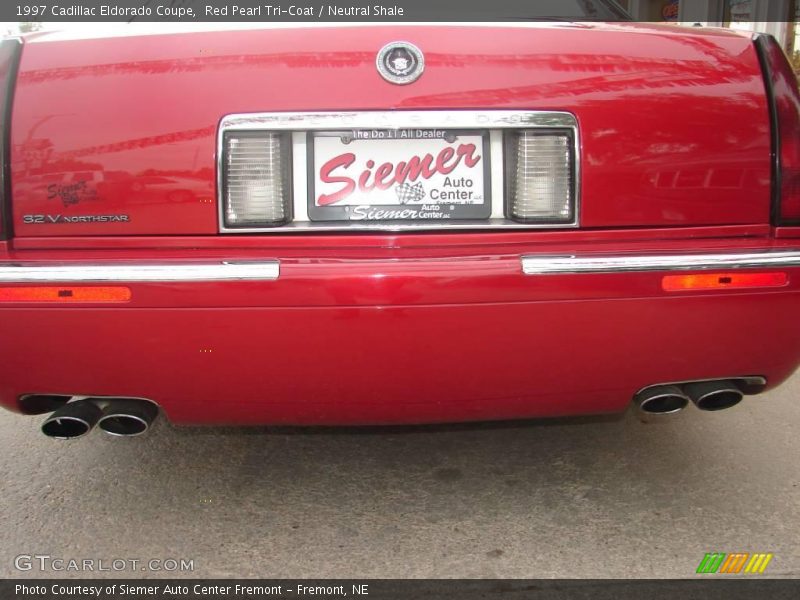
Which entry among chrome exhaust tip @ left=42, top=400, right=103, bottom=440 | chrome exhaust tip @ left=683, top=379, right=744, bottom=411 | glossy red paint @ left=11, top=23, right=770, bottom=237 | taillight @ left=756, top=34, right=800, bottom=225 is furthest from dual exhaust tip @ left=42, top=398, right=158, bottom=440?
taillight @ left=756, top=34, right=800, bottom=225

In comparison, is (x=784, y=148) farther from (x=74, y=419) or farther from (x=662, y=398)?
(x=74, y=419)

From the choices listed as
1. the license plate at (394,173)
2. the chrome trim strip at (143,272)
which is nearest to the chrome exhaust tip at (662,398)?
the license plate at (394,173)

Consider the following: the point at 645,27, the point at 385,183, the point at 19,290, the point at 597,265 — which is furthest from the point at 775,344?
the point at 19,290

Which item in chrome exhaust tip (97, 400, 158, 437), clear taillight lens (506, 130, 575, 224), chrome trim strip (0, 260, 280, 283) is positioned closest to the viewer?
chrome trim strip (0, 260, 280, 283)

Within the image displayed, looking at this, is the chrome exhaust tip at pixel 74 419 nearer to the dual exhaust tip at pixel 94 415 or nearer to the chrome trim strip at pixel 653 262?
the dual exhaust tip at pixel 94 415

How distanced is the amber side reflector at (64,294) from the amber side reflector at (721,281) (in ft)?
4.54

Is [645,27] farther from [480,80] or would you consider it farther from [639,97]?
[480,80]

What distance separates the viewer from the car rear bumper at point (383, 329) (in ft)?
6.49

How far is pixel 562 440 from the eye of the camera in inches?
125

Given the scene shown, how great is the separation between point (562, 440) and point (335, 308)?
5.04 ft

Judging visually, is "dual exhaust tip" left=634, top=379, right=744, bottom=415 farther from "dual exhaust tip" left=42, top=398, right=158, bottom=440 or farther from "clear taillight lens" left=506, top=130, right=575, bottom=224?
"dual exhaust tip" left=42, top=398, right=158, bottom=440

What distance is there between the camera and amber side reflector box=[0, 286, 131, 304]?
199 centimetres

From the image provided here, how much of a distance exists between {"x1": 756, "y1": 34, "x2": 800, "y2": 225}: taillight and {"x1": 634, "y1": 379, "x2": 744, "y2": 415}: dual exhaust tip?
49 cm

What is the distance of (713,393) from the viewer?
2.27 metres
